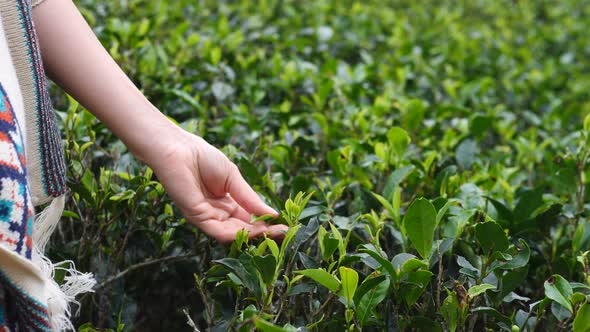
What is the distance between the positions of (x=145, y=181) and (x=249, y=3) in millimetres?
2473

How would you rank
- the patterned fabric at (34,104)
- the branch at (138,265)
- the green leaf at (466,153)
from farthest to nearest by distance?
1. the green leaf at (466,153)
2. the branch at (138,265)
3. the patterned fabric at (34,104)

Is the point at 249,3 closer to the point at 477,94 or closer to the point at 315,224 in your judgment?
the point at 477,94

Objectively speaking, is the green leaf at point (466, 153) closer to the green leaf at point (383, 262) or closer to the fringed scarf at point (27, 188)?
the green leaf at point (383, 262)

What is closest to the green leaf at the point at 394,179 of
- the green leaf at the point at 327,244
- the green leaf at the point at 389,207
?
the green leaf at the point at 389,207

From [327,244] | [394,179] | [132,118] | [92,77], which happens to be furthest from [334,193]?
[92,77]

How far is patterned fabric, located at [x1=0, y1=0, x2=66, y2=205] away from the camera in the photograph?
4.63ft

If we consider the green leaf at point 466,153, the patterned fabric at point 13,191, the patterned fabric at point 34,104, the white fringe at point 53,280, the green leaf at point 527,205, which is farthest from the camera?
the green leaf at point 466,153

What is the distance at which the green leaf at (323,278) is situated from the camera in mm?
1433

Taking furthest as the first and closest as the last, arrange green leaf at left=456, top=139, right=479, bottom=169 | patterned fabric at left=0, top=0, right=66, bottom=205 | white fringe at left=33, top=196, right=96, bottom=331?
green leaf at left=456, top=139, right=479, bottom=169 < patterned fabric at left=0, top=0, right=66, bottom=205 < white fringe at left=33, top=196, right=96, bottom=331

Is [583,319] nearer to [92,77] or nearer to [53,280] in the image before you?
[53,280]

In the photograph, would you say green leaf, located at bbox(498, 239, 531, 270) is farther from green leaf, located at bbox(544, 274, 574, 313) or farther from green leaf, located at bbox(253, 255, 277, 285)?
green leaf, located at bbox(253, 255, 277, 285)

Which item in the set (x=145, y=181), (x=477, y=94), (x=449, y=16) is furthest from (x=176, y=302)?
(x=449, y=16)

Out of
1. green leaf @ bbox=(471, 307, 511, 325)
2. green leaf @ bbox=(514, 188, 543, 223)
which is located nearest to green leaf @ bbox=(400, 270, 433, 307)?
green leaf @ bbox=(471, 307, 511, 325)

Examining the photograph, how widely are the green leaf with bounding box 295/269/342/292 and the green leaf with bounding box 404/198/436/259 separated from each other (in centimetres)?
24
